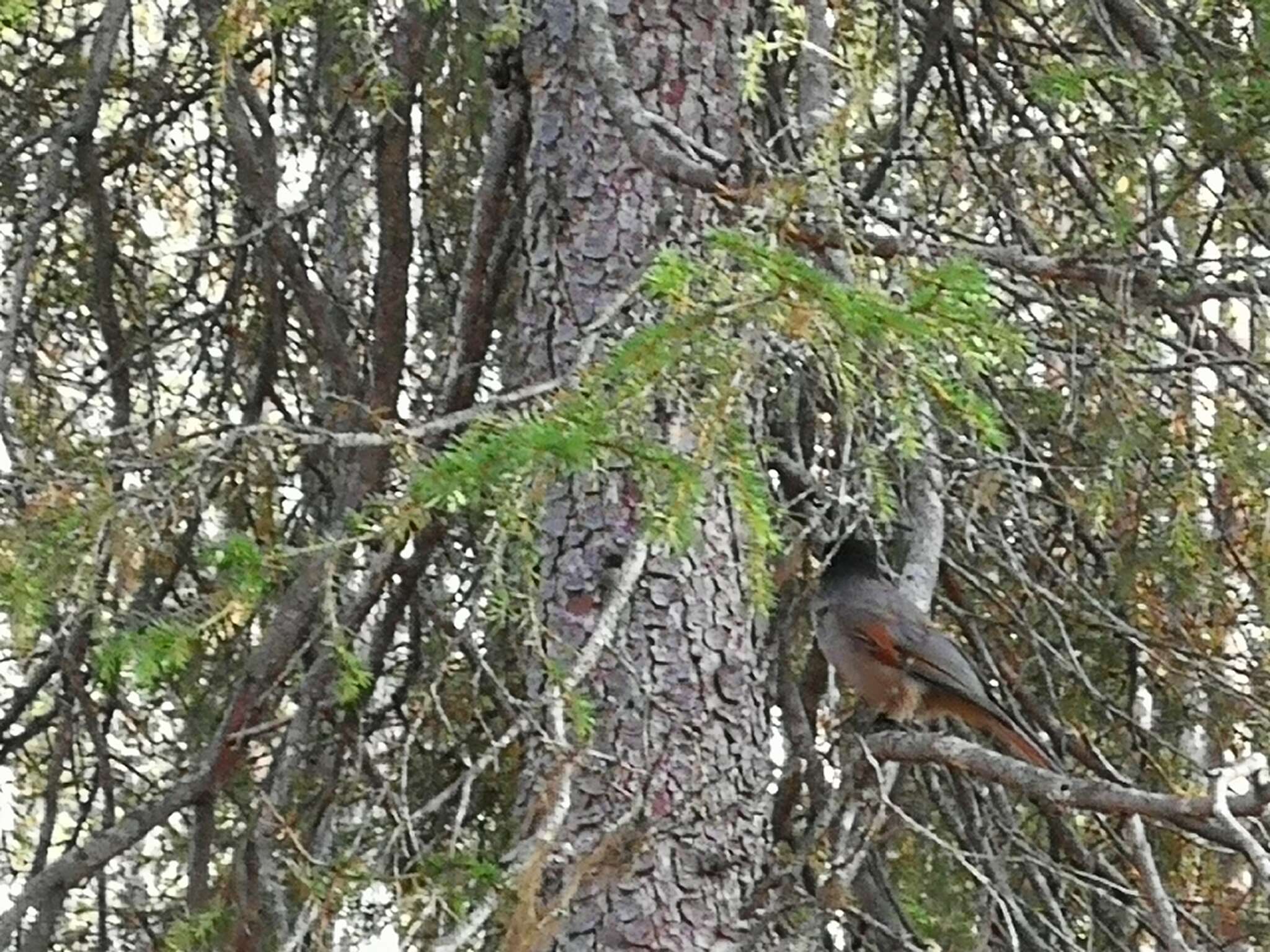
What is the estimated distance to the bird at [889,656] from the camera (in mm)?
4172

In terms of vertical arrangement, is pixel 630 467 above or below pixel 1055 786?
above

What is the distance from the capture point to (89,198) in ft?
15.5

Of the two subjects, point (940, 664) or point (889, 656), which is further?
point (940, 664)

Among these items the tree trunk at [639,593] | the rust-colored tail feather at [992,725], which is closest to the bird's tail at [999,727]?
the rust-colored tail feather at [992,725]

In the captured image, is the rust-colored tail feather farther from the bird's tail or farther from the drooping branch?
the drooping branch

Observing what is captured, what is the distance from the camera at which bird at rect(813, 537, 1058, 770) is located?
4.17 m

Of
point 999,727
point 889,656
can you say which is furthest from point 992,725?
point 889,656

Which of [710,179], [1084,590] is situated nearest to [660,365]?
[710,179]

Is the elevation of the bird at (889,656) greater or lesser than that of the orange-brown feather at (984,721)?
greater

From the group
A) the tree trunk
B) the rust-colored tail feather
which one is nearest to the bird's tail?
the rust-colored tail feather

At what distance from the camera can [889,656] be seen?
13.9 ft

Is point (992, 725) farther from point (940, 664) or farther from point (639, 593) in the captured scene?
point (639, 593)

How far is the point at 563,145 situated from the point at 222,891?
1838mm

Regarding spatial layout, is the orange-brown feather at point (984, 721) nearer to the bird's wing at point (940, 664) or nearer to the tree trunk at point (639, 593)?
the bird's wing at point (940, 664)
